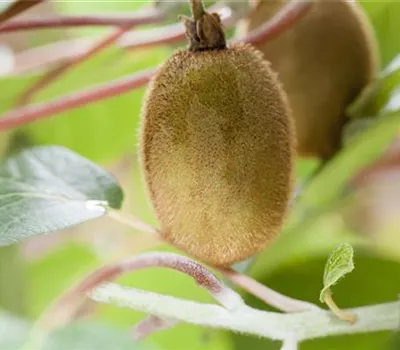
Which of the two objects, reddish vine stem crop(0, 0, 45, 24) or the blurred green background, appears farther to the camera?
the blurred green background

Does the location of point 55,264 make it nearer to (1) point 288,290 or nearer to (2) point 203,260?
(1) point 288,290

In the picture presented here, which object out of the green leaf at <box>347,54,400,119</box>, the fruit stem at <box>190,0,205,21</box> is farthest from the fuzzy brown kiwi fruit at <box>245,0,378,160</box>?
the fruit stem at <box>190,0,205,21</box>

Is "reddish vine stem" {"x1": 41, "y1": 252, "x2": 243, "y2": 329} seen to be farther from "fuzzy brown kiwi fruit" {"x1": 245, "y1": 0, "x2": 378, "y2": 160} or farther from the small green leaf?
"fuzzy brown kiwi fruit" {"x1": 245, "y1": 0, "x2": 378, "y2": 160}

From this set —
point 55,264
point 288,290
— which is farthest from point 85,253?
point 288,290

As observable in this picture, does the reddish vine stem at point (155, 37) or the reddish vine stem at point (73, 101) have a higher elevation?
the reddish vine stem at point (155, 37)

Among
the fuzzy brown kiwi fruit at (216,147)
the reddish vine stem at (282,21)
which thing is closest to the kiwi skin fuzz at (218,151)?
the fuzzy brown kiwi fruit at (216,147)

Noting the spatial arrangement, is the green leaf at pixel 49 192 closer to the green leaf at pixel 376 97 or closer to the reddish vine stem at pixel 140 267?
the reddish vine stem at pixel 140 267
